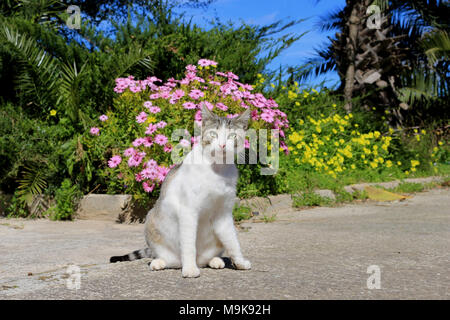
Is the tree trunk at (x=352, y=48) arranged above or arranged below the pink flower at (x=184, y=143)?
above

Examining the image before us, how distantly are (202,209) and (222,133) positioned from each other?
0.46 meters

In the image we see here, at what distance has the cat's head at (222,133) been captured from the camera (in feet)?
8.68

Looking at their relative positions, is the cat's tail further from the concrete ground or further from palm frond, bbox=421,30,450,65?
palm frond, bbox=421,30,450,65

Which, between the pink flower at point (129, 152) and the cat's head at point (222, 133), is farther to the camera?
the pink flower at point (129, 152)

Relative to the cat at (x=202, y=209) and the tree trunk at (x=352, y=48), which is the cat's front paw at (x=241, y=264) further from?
the tree trunk at (x=352, y=48)

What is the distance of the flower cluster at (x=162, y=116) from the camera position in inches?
204

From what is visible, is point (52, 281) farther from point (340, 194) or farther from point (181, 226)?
point (340, 194)

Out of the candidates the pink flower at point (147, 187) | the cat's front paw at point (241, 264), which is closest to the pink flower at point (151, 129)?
the pink flower at point (147, 187)

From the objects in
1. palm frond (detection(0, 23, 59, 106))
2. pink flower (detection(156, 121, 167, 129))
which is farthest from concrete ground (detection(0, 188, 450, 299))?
palm frond (detection(0, 23, 59, 106))

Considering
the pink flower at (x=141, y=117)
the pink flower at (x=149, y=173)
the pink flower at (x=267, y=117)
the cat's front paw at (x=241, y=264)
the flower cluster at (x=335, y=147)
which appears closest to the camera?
the cat's front paw at (x=241, y=264)

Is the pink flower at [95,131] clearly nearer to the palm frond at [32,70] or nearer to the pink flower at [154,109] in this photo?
the pink flower at [154,109]

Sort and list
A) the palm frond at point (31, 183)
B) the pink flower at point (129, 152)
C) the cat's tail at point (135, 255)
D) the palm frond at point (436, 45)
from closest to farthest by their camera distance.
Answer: the cat's tail at point (135, 255)
the pink flower at point (129, 152)
the palm frond at point (31, 183)
the palm frond at point (436, 45)

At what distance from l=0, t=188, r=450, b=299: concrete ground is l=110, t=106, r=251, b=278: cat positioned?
0.11 m

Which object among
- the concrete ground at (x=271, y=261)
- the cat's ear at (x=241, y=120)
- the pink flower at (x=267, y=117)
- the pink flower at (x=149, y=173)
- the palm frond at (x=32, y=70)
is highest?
the palm frond at (x=32, y=70)
